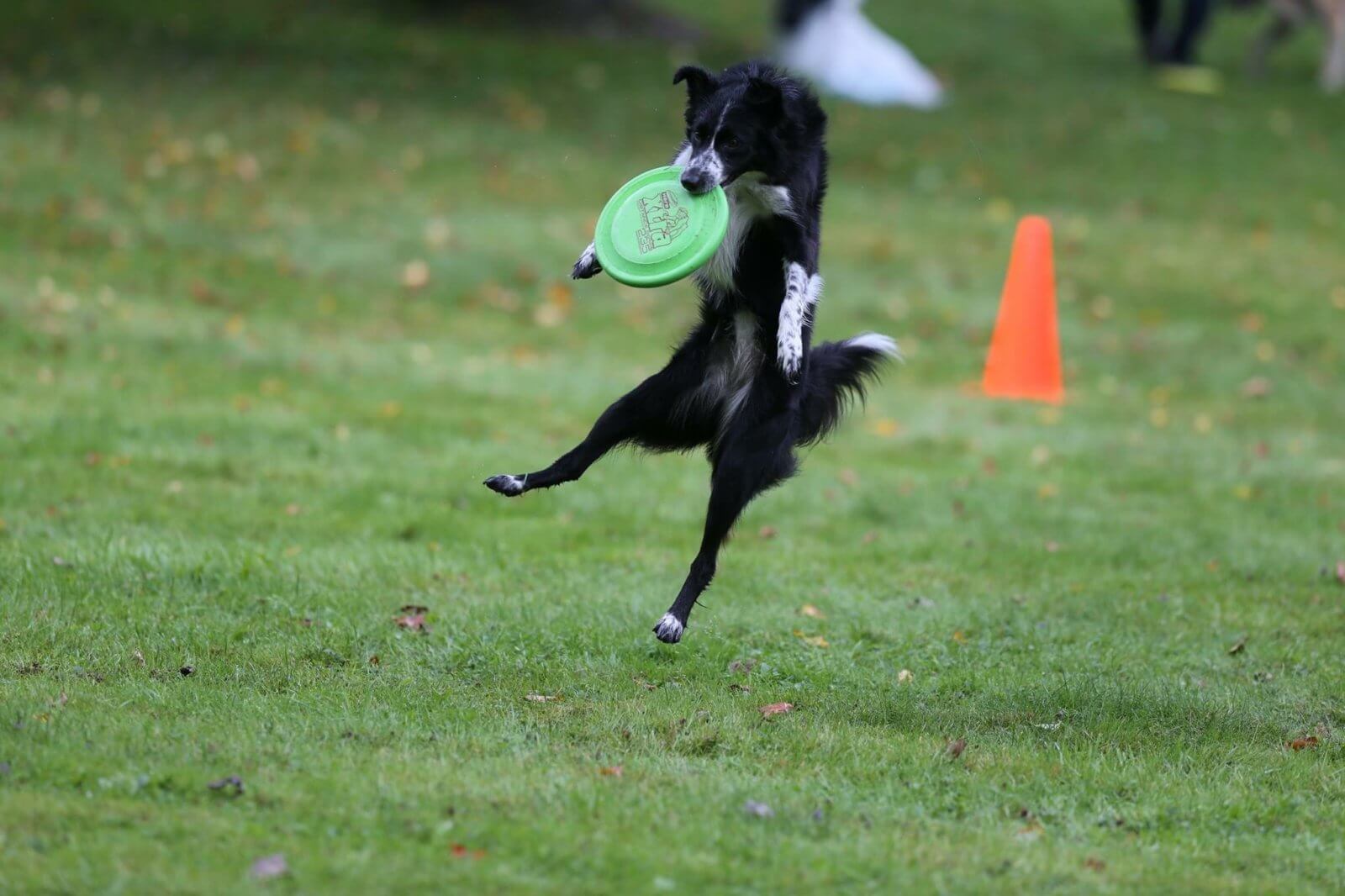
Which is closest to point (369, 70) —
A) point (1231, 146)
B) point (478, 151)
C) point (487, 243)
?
point (478, 151)

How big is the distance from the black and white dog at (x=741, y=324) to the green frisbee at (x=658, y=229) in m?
0.09

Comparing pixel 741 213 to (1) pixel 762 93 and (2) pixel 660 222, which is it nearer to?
(2) pixel 660 222

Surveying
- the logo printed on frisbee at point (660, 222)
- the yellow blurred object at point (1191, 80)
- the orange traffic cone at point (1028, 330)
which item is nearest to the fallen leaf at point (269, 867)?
the logo printed on frisbee at point (660, 222)

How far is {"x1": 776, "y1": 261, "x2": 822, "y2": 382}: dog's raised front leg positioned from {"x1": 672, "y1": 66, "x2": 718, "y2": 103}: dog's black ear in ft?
2.44

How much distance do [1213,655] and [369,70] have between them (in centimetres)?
1562

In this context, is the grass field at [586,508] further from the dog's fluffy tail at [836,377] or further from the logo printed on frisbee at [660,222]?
the logo printed on frisbee at [660,222]

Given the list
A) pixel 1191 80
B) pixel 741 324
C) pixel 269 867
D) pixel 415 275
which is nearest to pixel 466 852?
pixel 269 867

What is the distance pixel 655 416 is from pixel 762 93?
1.29m

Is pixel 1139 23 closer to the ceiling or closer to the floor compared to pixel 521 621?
closer to the ceiling

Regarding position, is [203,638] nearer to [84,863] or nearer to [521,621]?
[521,621]

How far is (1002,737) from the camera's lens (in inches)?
207

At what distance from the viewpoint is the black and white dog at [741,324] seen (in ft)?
18.2

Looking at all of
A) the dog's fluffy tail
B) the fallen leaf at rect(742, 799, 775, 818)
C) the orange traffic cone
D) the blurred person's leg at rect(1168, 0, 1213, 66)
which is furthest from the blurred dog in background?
the fallen leaf at rect(742, 799, 775, 818)

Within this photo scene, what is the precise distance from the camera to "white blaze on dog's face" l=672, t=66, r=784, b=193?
552 cm
